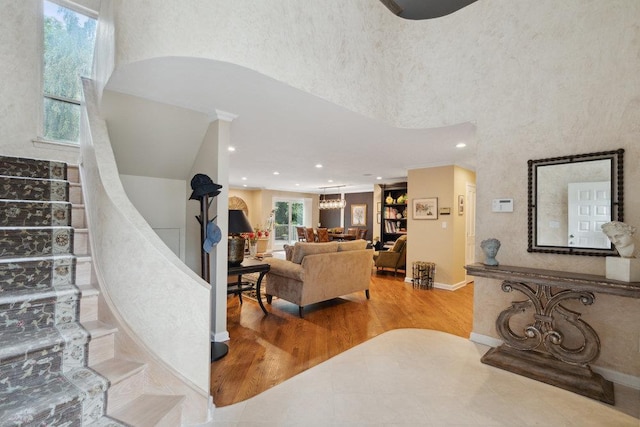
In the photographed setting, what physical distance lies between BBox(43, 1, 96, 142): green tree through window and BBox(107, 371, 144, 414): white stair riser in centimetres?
386

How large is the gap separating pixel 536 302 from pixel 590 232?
763mm

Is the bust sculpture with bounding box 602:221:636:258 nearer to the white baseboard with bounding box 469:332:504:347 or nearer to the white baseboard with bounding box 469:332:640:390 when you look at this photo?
the white baseboard with bounding box 469:332:640:390

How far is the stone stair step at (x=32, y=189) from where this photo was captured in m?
2.14

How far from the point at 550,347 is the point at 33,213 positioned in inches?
164

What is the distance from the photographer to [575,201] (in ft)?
8.52

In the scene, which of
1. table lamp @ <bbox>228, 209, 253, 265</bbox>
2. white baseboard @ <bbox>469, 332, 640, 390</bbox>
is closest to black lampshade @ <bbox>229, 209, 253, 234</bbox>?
table lamp @ <bbox>228, 209, 253, 265</bbox>

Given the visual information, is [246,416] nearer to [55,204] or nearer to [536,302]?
[55,204]

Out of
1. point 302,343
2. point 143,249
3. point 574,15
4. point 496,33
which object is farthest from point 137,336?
point 574,15

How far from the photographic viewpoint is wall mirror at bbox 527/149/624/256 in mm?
2439

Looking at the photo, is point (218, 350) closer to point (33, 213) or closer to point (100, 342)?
point (100, 342)

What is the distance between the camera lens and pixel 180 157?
141 inches

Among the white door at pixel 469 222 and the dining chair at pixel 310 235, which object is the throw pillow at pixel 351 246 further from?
the dining chair at pixel 310 235

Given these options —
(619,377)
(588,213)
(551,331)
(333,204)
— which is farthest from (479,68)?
(333,204)

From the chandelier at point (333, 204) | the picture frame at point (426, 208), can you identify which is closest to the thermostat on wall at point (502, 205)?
the picture frame at point (426, 208)
